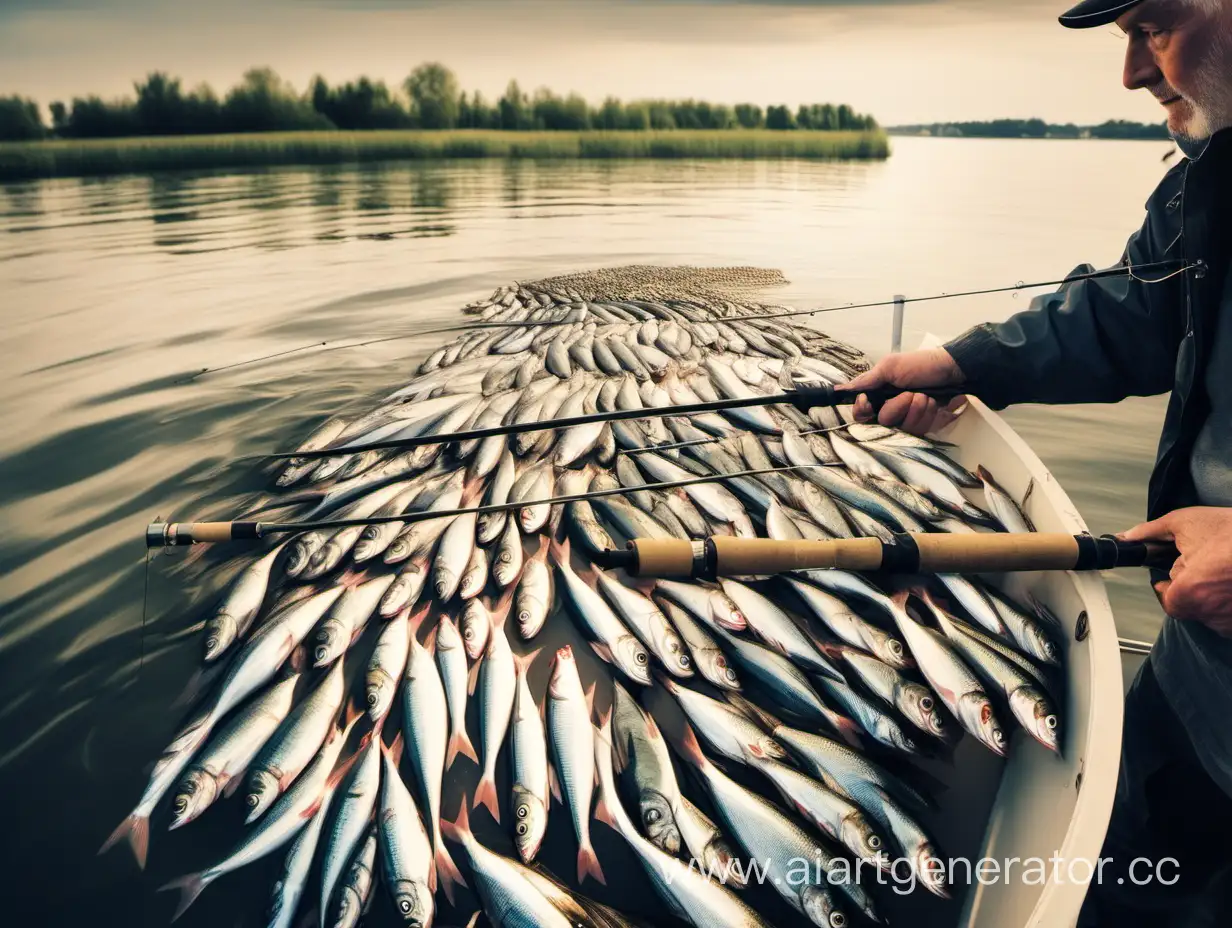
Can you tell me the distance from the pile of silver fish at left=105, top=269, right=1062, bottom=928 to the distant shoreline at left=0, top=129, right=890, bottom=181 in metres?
11.9

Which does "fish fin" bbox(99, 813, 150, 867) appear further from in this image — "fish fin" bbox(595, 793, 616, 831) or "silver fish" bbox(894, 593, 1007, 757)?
"silver fish" bbox(894, 593, 1007, 757)

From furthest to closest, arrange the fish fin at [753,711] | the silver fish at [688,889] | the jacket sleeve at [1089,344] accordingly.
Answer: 1. the jacket sleeve at [1089,344]
2. the fish fin at [753,711]
3. the silver fish at [688,889]

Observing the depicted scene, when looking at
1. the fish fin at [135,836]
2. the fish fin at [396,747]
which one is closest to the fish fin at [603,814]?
the fish fin at [396,747]

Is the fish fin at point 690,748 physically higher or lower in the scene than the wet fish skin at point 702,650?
lower

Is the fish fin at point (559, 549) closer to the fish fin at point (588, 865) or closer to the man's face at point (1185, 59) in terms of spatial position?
the fish fin at point (588, 865)

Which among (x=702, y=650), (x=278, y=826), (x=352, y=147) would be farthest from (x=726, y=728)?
(x=352, y=147)

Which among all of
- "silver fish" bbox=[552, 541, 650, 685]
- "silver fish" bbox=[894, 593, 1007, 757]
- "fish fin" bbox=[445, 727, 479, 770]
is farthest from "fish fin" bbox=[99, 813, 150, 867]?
"silver fish" bbox=[894, 593, 1007, 757]

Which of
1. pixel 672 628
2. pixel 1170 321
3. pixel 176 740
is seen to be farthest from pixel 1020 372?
pixel 176 740

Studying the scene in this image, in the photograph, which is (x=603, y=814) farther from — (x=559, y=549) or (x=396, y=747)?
(x=559, y=549)

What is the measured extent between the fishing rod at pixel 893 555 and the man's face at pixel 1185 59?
0.83 m

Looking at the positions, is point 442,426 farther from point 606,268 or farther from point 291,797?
point 606,268

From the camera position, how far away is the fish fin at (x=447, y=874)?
1.33 m

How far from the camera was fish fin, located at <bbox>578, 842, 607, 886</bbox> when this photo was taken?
135 centimetres

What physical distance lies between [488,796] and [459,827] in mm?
81
